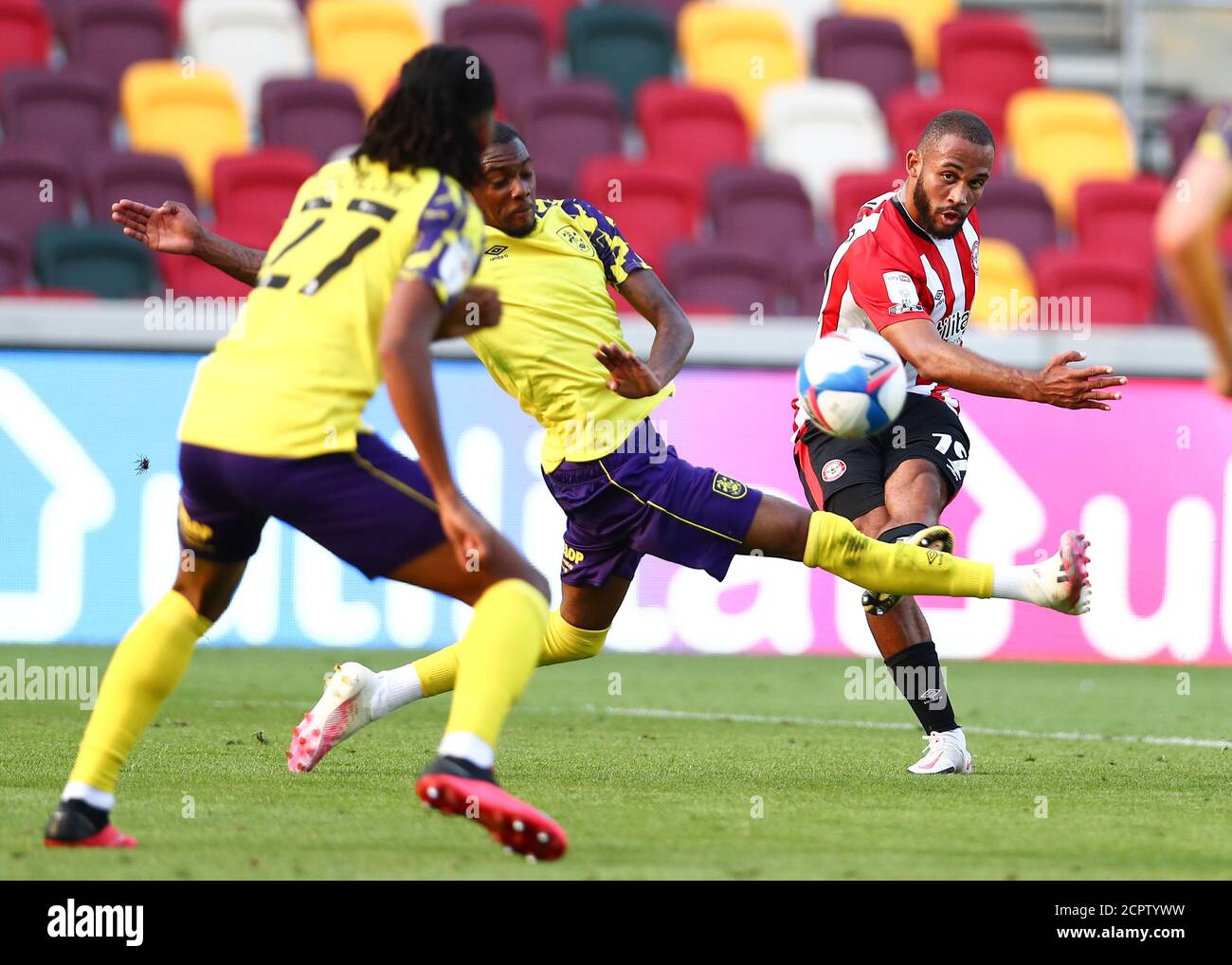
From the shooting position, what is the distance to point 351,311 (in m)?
4.48

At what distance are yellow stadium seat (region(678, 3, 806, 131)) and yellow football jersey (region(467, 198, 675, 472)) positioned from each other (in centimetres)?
1068

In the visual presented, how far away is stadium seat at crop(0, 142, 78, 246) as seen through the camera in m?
13.6

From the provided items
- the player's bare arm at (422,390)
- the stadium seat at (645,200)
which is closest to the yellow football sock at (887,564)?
the player's bare arm at (422,390)

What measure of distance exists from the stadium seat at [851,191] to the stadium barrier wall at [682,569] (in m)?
3.80

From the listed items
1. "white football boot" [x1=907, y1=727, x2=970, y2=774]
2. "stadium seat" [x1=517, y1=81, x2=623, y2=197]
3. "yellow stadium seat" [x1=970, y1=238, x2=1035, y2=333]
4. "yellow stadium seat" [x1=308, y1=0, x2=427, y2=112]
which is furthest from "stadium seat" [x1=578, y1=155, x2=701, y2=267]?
"white football boot" [x1=907, y1=727, x2=970, y2=774]

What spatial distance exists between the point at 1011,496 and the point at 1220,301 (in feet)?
25.0

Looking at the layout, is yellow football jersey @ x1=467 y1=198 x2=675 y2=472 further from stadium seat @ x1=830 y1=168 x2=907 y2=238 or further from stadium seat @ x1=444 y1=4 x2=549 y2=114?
stadium seat @ x1=444 y1=4 x2=549 y2=114

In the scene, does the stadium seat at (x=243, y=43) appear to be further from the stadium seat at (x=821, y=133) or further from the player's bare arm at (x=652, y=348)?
the player's bare arm at (x=652, y=348)

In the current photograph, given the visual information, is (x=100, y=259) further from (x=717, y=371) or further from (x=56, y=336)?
(x=717, y=371)

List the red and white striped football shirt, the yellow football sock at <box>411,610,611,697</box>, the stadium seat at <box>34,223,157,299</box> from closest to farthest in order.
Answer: the yellow football sock at <box>411,610,611,697</box>
the red and white striped football shirt
the stadium seat at <box>34,223,157,299</box>

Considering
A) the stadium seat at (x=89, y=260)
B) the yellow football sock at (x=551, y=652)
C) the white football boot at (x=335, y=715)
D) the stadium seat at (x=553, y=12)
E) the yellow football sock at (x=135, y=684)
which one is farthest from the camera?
the stadium seat at (x=553, y=12)

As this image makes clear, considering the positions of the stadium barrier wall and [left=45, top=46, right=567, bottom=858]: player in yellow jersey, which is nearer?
[left=45, top=46, right=567, bottom=858]: player in yellow jersey

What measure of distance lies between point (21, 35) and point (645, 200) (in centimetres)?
555

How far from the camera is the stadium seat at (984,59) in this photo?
56.4 feet
